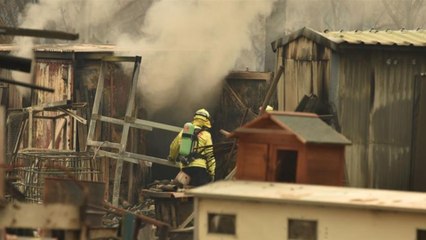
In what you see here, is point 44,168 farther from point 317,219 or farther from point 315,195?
point 317,219

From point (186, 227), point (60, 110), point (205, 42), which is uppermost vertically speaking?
point (205, 42)

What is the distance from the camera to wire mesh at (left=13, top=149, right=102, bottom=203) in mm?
21938

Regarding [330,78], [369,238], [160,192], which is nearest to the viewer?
[369,238]

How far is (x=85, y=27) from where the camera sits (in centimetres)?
4147

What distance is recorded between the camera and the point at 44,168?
2244cm

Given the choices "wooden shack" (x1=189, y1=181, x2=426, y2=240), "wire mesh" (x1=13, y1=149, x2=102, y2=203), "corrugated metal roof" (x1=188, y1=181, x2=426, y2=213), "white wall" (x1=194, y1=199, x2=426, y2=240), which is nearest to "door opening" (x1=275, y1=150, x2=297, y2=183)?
"corrugated metal roof" (x1=188, y1=181, x2=426, y2=213)

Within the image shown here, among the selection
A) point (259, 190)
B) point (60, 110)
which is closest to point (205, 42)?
point (60, 110)

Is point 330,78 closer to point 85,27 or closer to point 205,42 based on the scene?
point 205,42

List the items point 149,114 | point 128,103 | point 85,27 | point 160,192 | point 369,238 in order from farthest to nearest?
point 85,27
point 149,114
point 128,103
point 160,192
point 369,238

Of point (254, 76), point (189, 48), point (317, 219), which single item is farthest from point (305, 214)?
point (189, 48)

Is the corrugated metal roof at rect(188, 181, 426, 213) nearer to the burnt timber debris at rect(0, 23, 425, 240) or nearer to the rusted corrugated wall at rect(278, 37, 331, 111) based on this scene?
the burnt timber debris at rect(0, 23, 425, 240)

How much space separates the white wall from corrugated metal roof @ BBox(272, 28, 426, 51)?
16.6ft

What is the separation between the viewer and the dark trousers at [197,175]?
23219mm

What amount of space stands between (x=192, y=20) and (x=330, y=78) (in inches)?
368
